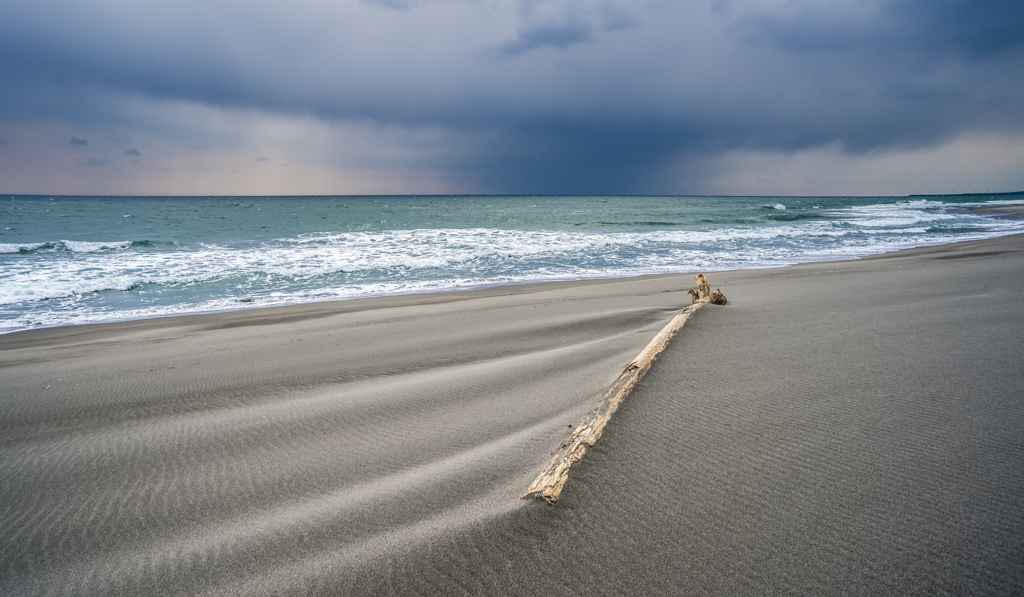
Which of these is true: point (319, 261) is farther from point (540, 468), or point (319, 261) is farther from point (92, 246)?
point (540, 468)

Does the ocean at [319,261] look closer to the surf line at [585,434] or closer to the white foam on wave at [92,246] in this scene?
the white foam on wave at [92,246]

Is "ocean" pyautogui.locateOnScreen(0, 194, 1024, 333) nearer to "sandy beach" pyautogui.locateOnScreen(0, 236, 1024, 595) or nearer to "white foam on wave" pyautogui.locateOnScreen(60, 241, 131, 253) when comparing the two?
"white foam on wave" pyautogui.locateOnScreen(60, 241, 131, 253)

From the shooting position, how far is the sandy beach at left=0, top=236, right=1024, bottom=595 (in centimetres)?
134

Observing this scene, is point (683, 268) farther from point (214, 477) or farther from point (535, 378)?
point (214, 477)

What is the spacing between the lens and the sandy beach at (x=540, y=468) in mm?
1345

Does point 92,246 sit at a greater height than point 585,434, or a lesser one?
greater


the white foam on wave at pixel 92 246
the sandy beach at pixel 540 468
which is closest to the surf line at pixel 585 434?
the sandy beach at pixel 540 468

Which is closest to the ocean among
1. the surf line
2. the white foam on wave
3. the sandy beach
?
the white foam on wave

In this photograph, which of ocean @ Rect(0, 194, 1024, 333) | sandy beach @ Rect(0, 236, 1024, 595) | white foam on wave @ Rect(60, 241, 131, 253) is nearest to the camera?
sandy beach @ Rect(0, 236, 1024, 595)

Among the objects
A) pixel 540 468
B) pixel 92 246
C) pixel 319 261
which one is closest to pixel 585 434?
pixel 540 468

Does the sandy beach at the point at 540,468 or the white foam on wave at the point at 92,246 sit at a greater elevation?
the white foam on wave at the point at 92,246

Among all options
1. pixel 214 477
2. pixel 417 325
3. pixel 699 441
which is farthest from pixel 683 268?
pixel 214 477

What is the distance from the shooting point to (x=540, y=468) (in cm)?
Answer: 186

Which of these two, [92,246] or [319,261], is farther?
[92,246]
